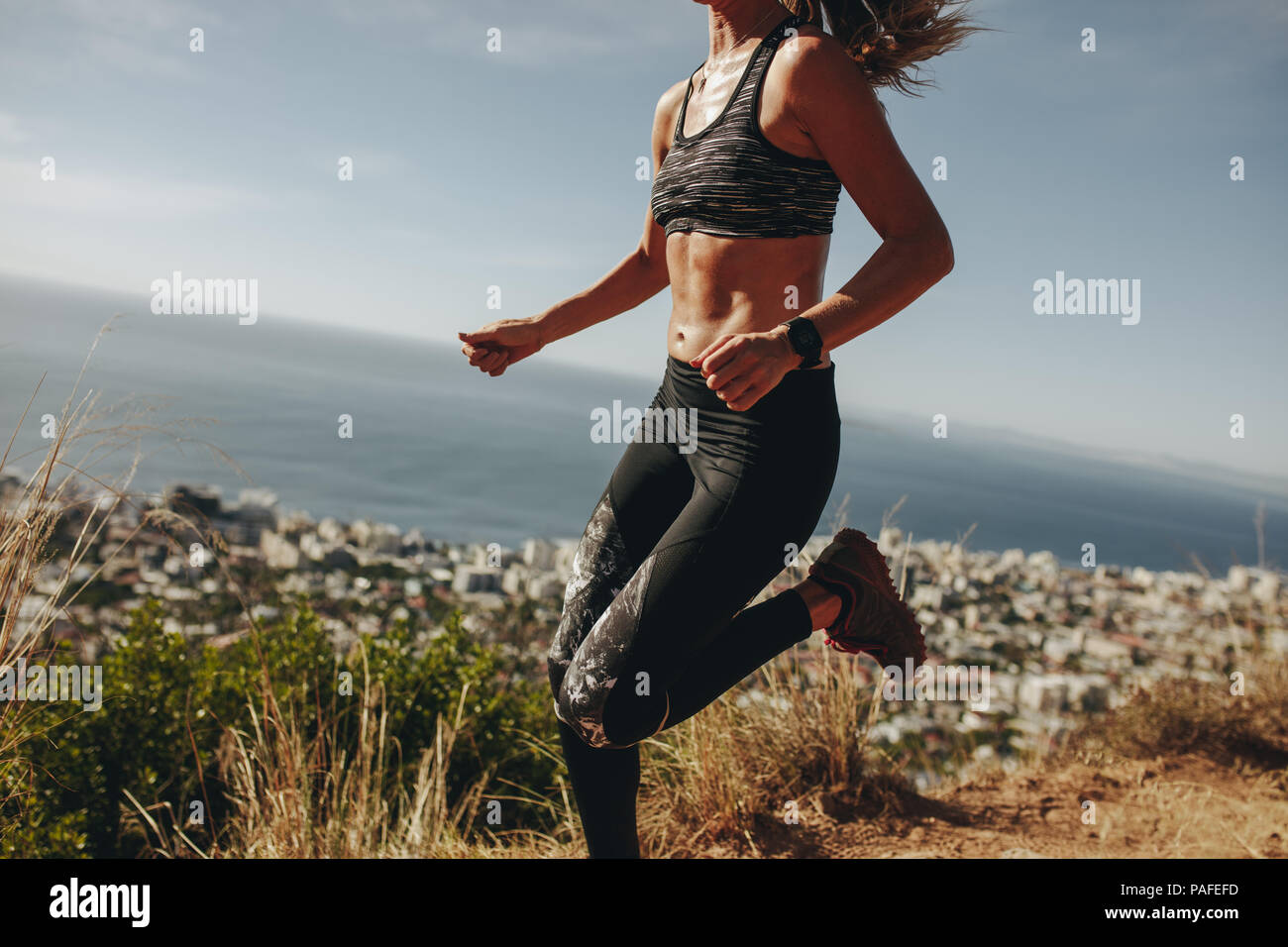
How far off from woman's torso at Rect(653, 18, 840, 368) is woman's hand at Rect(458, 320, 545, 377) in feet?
1.45

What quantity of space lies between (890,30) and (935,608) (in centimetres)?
935

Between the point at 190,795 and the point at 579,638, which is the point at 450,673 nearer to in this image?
the point at 190,795

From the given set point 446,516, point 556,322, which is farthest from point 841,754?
point 446,516

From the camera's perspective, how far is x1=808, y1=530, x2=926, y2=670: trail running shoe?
1.82 m

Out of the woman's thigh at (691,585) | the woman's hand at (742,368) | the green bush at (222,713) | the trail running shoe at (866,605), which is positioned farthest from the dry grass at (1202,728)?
the woman's hand at (742,368)

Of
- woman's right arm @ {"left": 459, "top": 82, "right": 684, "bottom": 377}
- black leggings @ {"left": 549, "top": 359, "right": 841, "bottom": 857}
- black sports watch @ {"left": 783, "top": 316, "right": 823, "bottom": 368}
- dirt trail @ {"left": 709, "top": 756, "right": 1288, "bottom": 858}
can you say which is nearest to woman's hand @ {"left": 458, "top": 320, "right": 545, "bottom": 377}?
woman's right arm @ {"left": 459, "top": 82, "right": 684, "bottom": 377}

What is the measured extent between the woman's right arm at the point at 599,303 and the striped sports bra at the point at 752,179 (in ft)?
1.00

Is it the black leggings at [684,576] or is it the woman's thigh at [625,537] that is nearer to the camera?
the black leggings at [684,576]

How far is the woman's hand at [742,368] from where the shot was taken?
3.78 feet

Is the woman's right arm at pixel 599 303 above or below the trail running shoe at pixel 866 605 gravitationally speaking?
above

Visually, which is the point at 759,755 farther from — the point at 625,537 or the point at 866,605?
the point at 625,537

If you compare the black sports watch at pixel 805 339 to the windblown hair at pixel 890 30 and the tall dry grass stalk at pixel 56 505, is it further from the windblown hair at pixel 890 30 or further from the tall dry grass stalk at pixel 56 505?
the tall dry grass stalk at pixel 56 505

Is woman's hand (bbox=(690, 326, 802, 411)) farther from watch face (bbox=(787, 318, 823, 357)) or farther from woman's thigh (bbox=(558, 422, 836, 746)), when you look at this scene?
woman's thigh (bbox=(558, 422, 836, 746))

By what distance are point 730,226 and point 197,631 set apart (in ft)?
28.6
